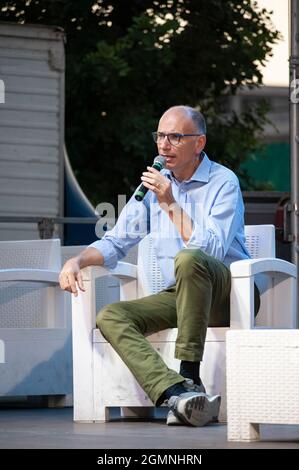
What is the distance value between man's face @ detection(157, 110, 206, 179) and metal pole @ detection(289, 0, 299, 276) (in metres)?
2.48

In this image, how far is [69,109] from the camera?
1376 cm

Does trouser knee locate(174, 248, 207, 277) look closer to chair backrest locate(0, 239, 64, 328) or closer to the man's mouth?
the man's mouth

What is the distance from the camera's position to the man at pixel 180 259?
4.70m

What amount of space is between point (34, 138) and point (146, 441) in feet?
20.7

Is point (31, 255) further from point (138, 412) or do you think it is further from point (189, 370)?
point (189, 370)

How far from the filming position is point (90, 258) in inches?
199

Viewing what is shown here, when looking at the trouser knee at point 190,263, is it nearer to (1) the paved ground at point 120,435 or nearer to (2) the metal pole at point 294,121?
(1) the paved ground at point 120,435

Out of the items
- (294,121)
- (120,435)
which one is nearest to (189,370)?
(120,435)

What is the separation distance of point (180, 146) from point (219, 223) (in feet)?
1.13

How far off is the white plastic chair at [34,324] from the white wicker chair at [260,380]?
5.70ft

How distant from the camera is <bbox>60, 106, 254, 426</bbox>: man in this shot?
15.4 feet
